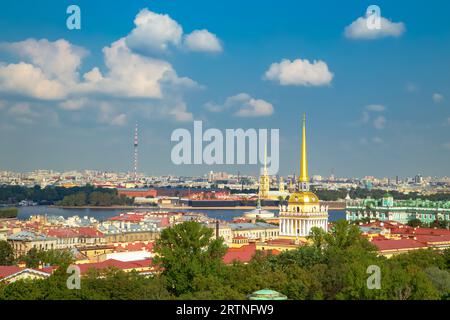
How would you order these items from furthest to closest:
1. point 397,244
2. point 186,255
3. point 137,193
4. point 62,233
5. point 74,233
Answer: point 137,193 < point 74,233 < point 62,233 < point 397,244 < point 186,255

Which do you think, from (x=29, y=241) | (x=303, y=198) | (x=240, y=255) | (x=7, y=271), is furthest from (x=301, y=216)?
(x=7, y=271)

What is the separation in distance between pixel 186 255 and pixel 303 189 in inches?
530

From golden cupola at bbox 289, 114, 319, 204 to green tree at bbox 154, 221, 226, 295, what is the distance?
10.3 meters

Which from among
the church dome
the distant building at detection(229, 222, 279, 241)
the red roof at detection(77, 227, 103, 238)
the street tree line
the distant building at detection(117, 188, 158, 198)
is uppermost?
the church dome

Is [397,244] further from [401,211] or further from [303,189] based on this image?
[401,211]

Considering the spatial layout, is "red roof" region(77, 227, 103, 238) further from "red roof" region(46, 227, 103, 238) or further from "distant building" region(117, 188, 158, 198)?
"distant building" region(117, 188, 158, 198)

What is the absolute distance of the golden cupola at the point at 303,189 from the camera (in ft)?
85.1

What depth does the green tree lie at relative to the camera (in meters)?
14.0

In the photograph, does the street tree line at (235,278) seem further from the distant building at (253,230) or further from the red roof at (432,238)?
the distant building at (253,230)

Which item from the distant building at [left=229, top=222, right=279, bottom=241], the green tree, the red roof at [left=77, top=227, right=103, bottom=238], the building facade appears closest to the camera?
the green tree

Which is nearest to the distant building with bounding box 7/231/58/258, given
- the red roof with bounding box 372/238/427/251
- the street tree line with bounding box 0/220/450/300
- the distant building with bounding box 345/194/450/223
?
the red roof with bounding box 372/238/427/251

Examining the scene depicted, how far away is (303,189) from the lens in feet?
91.5
